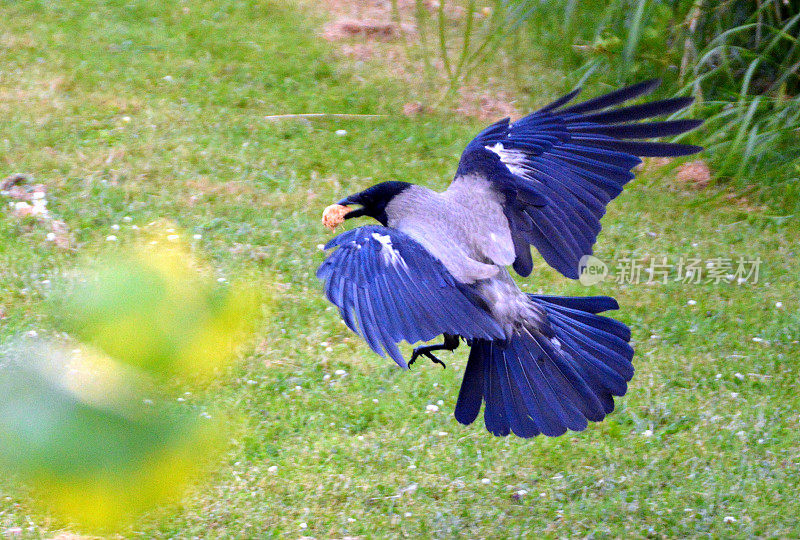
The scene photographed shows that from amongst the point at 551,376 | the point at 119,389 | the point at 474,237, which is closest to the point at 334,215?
the point at 474,237

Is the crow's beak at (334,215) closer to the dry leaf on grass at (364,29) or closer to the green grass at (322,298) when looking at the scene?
the green grass at (322,298)

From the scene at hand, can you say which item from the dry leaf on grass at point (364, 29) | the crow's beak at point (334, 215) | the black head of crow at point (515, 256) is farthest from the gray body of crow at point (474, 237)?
the dry leaf on grass at point (364, 29)

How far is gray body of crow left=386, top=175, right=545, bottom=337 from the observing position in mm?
3252

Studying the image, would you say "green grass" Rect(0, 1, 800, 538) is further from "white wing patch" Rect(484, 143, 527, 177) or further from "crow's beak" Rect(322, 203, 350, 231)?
"white wing patch" Rect(484, 143, 527, 177)

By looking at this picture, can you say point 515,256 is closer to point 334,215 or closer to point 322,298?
point 334,215

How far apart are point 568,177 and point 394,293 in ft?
3.55

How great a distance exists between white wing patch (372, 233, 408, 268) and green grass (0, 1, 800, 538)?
0.62 meters

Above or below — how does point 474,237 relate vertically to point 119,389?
below

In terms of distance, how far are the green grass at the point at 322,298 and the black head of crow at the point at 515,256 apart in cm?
56

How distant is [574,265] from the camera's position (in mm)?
3443

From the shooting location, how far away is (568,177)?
11.6 feet

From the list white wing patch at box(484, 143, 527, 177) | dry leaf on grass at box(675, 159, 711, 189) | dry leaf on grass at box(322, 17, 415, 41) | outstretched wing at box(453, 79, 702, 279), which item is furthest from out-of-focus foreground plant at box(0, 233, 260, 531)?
dry leaf on grass at box(322, 17, 415, 41)

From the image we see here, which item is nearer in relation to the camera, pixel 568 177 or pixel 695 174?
pixel 568 177

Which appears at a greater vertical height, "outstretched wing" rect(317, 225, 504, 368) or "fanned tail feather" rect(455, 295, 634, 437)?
"outstretched wing" rect(317, 225, 504, 368)
